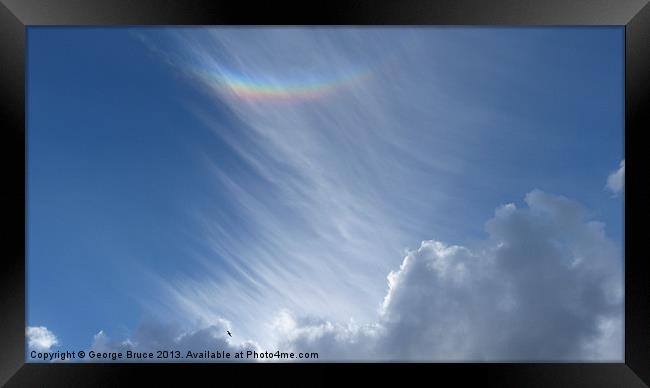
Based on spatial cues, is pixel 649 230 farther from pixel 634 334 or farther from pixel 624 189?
pixel 634 334

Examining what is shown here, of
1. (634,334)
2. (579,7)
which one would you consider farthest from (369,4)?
(634,334)

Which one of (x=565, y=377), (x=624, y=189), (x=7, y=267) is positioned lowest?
(x=565, y=377)

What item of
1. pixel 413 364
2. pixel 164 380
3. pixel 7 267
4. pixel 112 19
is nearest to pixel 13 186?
pixel 7 267

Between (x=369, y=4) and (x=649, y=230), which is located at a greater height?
(x=369, y=4)

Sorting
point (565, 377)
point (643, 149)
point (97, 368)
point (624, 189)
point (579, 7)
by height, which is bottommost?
point (565, 377)

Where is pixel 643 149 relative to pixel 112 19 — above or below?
below

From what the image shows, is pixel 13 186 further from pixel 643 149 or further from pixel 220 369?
pixel 643 149
